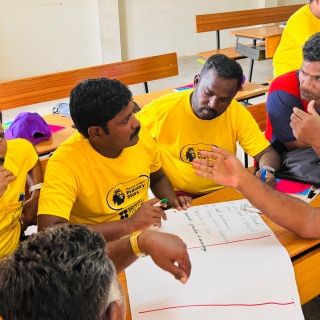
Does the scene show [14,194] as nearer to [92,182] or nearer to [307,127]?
[92,182]

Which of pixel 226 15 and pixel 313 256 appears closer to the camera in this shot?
pixel 313 256

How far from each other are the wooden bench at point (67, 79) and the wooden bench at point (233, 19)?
3.91 feet

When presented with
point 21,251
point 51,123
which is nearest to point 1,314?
point 21,251

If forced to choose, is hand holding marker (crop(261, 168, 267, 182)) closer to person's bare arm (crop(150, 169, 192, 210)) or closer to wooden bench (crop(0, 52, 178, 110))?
person's bare arm (crop(150, 169, 192, 210))

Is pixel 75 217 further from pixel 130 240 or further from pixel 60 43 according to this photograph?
pixel 60 43

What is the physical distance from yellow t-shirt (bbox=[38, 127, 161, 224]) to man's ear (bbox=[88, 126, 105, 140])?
46mm

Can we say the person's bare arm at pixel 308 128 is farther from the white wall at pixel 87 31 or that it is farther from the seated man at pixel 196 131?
the white wall at pixel 87 31

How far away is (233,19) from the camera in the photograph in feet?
16.2

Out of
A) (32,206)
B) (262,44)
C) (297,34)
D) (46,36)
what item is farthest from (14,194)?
(46,36)

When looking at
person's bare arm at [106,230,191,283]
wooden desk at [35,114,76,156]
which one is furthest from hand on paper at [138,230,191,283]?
wooden desk at [35,114,76,156]

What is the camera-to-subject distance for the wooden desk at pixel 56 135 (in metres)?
2.15

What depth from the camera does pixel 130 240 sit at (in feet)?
3.39

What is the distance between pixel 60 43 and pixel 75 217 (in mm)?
4677

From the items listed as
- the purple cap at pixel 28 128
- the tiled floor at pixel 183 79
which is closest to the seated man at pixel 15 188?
the purple cap at pixel 28 128
